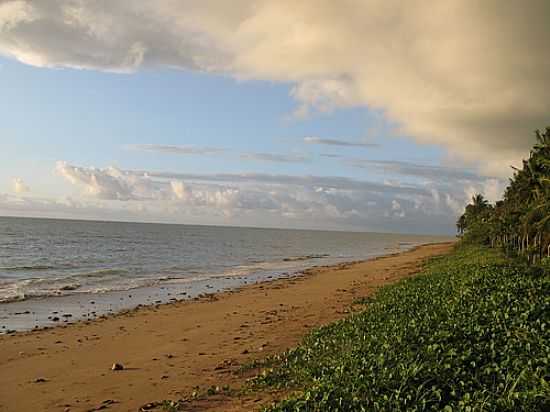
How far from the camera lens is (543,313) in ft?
29.0

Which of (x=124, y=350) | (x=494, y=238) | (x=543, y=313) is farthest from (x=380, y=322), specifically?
(x=494, y=238)

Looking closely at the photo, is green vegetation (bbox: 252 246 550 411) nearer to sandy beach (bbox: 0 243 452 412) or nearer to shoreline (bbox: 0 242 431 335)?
sandy beach (bbox: 0 243 452 412)

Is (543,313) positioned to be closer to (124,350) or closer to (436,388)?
(436,388)

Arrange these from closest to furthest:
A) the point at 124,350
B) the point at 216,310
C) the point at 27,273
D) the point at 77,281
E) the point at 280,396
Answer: the point at 280,396, the point at 124,350, the point at 216,310, the point at 77,281, the point at 27,273

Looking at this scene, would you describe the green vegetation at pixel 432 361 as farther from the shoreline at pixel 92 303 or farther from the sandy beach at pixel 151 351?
the shoreline at pixel 92 303

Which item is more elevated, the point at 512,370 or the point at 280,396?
the point at 512,370

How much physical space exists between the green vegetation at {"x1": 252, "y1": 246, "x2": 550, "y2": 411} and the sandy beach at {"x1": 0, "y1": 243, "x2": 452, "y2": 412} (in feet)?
4.38

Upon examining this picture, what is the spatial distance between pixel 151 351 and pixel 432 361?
25.5ft

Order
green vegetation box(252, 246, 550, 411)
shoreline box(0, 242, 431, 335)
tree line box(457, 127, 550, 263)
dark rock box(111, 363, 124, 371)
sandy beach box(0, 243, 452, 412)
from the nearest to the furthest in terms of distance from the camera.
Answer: green vegetation box(252, 246, 550, 411) < sandy beach box(0, 243, 452, 412) < dark rock box(111, 363, 124, 371) < shoreline box(0, 242, 431, 335) < tree line box(457, 127, 550, 263)

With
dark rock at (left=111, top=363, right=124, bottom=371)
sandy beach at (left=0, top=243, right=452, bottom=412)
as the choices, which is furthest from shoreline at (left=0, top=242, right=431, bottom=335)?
dark rock at (left=111, top=363, right=124, bottom=371)

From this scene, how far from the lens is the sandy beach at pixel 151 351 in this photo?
8586mm

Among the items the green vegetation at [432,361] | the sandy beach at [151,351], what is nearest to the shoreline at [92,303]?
the sandy beach at [151,351]

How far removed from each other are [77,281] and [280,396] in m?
24.6

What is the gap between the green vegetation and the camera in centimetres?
561
